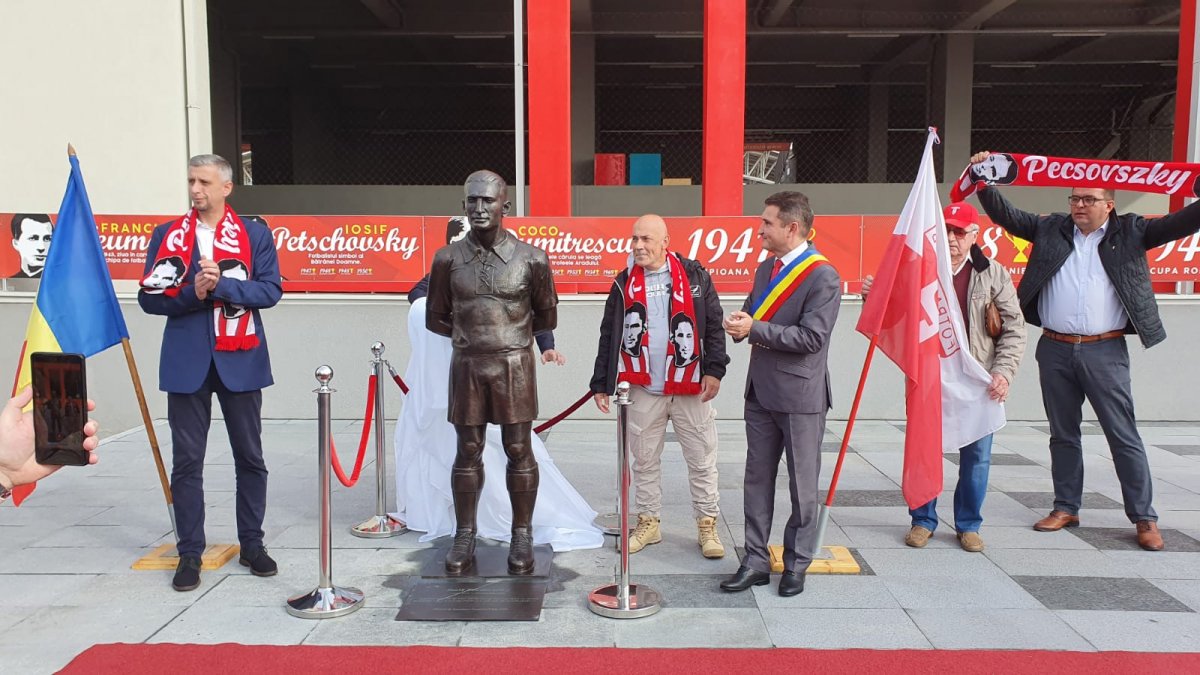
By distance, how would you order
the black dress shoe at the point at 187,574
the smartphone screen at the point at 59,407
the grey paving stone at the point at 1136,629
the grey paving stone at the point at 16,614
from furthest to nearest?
the black dress shoe at the point at 187,574
the grey paving stone at the point at 16,614
the grey paving stone at the point at 1136,629
the smartphone screen at the point at 59,407

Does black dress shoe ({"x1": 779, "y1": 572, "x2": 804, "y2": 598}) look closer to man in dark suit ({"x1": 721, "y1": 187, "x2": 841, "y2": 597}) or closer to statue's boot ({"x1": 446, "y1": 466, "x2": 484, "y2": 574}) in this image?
man in dark suit ({"x1": 721, "y1": 187, "x2": 841, "y2": 597})

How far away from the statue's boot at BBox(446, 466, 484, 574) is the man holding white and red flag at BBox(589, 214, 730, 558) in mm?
795

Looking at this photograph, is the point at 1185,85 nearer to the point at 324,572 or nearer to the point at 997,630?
the point at 997,630

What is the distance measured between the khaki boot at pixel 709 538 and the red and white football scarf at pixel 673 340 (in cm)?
70

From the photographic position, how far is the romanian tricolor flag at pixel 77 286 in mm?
3906

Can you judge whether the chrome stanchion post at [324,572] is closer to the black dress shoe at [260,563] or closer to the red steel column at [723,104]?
the black dress shoe at [260,563]

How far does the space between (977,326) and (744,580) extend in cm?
193

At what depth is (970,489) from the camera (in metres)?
4.64

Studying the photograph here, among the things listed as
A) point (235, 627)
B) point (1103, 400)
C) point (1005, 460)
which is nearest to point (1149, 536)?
point (1103, 400)

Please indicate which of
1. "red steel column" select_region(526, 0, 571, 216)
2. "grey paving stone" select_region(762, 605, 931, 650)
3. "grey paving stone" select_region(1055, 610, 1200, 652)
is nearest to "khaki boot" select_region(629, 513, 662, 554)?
"grey paving stone" select_region(762, 605, 931, 650)

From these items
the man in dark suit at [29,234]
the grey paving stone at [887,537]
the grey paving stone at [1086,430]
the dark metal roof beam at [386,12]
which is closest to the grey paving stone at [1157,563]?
the grey paving stone at [887,537]

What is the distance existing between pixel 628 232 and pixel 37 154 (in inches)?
235

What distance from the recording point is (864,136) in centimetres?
2036

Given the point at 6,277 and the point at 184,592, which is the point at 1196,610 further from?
the point at 6,277
